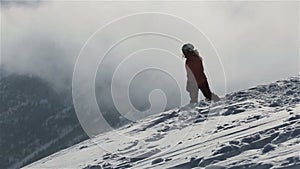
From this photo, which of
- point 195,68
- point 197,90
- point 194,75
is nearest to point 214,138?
point 195,68

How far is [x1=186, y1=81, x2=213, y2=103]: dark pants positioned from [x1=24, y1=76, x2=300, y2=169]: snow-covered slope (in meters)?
0.58

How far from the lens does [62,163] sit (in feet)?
79.7

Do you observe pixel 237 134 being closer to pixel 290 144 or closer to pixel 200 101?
pixel 290 144

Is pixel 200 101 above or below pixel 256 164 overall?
above

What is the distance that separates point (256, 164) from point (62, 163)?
1005cm

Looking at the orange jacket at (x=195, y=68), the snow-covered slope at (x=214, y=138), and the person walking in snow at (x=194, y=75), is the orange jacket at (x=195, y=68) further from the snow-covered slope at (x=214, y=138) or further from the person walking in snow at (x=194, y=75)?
the snow-covered slope at (x=214, y=138)

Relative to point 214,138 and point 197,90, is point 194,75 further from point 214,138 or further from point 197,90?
point 214,138

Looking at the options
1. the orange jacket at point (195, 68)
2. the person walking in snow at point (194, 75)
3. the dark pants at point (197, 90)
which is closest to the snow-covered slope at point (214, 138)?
the dark pants at point (197, 90)

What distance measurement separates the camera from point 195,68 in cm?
2209

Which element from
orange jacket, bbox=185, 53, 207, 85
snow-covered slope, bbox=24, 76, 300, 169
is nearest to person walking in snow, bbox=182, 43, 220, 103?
orange jacket, bbox=185, 53, 207, 85

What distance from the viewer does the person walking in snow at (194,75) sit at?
70.8 ft

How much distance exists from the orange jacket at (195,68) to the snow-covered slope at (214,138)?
1626 mm

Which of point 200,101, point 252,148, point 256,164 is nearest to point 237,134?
point 252,148

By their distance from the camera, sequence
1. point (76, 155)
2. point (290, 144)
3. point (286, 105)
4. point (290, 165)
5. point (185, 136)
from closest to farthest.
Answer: point (290, 165) → point (290, 144) → point (185, 136) → point (286, 105) → point (76, 155)
